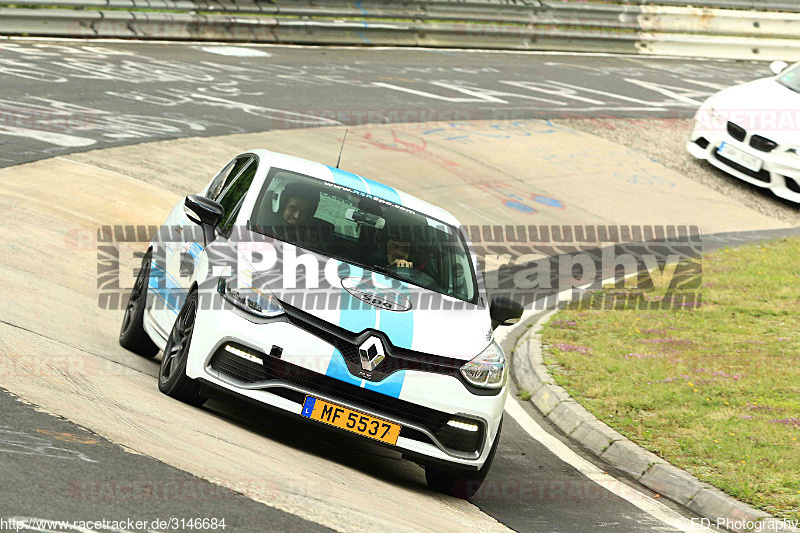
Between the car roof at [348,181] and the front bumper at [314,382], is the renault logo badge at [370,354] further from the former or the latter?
the car roof at [348,181]

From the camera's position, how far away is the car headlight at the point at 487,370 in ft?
21.0

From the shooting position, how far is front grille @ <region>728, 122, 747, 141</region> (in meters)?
17.5

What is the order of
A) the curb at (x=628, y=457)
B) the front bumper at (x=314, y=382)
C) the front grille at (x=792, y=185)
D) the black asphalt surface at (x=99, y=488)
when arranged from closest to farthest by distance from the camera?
the black asphalt surface at (x=99, y=488), the front bumper at (x=314, y=382), the curb at (x=628, y=457), the front grille at (x=792, y=185)

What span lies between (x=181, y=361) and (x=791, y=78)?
49.4 feet

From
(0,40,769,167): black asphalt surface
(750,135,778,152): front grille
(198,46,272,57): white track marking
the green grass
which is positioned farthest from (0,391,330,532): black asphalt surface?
(198,46,272,57): white track marking

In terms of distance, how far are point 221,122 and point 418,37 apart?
10044mm

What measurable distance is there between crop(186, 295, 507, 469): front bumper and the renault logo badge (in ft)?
0.33

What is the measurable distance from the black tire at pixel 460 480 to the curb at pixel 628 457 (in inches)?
60.4

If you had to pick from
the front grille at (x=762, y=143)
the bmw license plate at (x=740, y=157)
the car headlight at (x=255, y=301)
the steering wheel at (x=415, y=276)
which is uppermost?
the car headlight at (x=255, y=301)

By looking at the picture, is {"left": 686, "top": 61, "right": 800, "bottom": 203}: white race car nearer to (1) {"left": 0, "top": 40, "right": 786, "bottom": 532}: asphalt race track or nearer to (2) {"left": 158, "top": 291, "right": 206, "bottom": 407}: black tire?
(1) {"left": 0, "top": 40, "right": 786, "bottom": 532}: asphalt race track

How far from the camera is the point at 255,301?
6.27m

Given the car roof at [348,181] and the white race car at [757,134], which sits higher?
the car roof at [348,181]

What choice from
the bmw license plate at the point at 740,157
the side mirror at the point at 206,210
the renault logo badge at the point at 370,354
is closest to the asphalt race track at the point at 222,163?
the renault logo badge at the point at 370,354

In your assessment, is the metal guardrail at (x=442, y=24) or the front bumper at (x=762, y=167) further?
the metal guardrail at (x=442, y=24)
